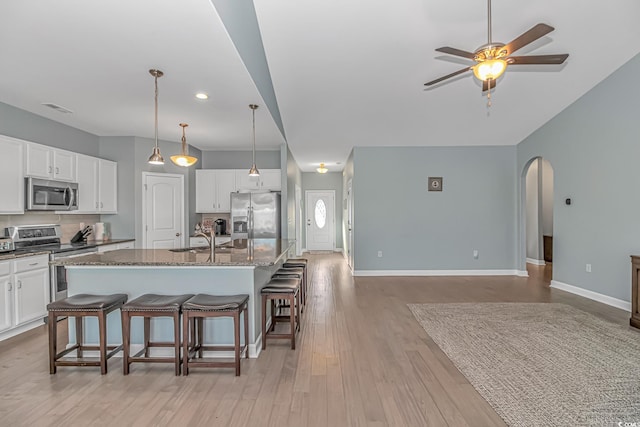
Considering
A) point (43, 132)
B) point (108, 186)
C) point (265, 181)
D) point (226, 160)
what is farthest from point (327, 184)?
point (43, 132)

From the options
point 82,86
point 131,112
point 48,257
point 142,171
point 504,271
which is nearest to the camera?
point 82,86

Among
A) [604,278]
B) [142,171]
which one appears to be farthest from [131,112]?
[604,278]

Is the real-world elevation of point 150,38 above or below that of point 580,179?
above

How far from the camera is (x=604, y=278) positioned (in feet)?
15.3

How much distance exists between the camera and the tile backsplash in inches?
157

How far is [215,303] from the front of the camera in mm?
2607

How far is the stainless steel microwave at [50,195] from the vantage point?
12.9ft

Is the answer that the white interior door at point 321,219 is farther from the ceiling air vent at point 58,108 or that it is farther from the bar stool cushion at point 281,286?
the bar stool cushion at point 281,286

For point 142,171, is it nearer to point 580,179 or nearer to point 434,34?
point 434,34

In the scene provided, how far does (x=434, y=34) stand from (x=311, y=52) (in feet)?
4.39

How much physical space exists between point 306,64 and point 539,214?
6.59 m

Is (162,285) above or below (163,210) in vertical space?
below

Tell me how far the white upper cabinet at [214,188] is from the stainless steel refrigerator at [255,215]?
1.17 feet

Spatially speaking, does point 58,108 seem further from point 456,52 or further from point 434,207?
point 434,207
